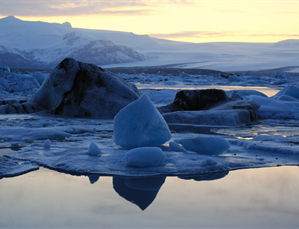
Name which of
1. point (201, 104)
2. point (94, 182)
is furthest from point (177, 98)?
point (94, 182)

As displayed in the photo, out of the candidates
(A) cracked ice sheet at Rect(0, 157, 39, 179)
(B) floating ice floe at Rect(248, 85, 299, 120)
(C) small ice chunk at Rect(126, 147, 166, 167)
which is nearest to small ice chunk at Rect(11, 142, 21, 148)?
(A) cracked ice sheet at Rect(0, 157, 39, 179)

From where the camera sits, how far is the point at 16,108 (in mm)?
6781

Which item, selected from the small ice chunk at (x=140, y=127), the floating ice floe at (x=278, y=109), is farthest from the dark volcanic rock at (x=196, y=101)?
the small ice chunk at (x=140, y=127)

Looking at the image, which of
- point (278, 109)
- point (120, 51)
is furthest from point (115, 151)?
point (120, 51)

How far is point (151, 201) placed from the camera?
2.10 metres

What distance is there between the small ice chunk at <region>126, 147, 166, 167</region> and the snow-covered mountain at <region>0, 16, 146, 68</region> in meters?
68.8

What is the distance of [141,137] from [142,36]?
338ft

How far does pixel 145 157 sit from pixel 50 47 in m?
89.5

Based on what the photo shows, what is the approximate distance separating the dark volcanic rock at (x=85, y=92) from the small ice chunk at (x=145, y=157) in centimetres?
342

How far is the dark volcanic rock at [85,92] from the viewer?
246 inches

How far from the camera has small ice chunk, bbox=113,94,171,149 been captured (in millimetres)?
3242

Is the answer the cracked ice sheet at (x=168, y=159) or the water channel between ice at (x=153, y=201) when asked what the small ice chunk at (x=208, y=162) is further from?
the water channel between ice at (x=153, y=201)

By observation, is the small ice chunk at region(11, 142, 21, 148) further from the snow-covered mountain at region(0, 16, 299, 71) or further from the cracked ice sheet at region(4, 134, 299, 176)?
the snow-covered mountain at region(0, 16, 299, 71)

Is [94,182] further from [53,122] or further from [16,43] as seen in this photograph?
[16,43]
